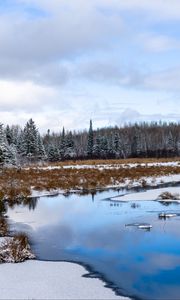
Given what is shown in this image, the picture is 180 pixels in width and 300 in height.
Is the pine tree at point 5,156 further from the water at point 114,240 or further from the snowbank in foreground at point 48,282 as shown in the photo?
the snowbank in foreground at point 48,282

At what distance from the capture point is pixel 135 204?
21578mm

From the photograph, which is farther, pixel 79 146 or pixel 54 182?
pixel 79 146

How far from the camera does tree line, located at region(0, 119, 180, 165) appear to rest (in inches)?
2519

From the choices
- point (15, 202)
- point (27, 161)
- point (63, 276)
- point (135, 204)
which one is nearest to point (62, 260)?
point (63, 276)

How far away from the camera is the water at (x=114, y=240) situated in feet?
31.5

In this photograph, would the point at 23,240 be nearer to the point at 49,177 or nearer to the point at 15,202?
the point at 15,202

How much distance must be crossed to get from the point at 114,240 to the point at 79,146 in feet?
355

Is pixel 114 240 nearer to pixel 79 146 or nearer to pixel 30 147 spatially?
pixel 30 147

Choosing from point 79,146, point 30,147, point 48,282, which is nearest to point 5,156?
point 30,147

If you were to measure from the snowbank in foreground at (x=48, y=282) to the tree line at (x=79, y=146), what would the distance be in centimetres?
3393

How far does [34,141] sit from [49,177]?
3369 centimetres

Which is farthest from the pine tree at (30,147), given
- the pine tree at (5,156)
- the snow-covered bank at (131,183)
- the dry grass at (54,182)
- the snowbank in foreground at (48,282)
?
the snowbank in foreground at (48,282)

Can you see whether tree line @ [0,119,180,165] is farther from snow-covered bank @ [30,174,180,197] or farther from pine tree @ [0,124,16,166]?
snow-covered bank @ [30,174,180,197]

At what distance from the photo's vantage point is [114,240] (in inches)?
528
